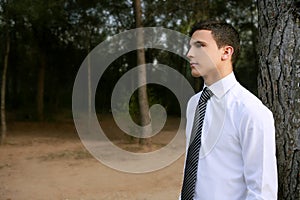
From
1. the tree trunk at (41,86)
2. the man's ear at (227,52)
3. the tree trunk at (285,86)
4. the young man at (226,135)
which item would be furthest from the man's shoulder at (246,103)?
the tree trunk at (41,86)

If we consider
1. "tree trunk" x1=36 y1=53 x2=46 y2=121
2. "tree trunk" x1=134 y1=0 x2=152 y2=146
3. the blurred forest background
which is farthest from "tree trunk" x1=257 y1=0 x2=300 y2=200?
"tree trunk" x1=36 y1=53 x2=46 y2=121

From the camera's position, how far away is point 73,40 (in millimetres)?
14758

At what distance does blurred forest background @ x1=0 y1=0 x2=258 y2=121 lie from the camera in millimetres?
10055

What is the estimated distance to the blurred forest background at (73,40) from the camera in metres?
10.1

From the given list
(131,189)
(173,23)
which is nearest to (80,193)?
(131,189)

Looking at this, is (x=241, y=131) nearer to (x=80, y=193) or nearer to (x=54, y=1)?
(x=80, y=193)

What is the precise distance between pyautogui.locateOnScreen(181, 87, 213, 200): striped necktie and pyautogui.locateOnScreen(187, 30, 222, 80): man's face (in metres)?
0.11

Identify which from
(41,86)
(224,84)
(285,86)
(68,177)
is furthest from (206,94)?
(41,86)

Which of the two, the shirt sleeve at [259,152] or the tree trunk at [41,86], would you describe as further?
the tree trunk at [41,86]

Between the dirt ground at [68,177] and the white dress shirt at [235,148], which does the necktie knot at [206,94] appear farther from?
the dirt ground at [68,177]

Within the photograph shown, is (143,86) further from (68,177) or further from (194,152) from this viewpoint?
(194,152)

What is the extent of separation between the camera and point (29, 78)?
17.8 meters

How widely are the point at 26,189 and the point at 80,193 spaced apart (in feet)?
2.87

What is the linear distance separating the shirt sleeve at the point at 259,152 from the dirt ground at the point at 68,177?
3.88 m
